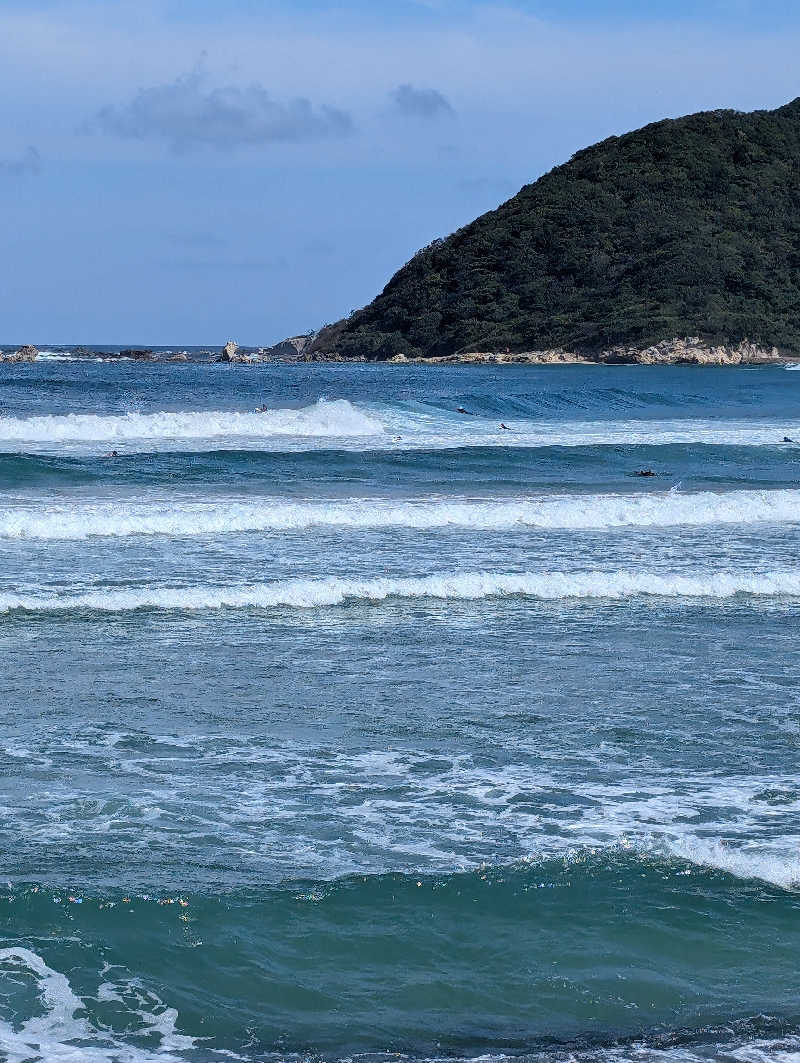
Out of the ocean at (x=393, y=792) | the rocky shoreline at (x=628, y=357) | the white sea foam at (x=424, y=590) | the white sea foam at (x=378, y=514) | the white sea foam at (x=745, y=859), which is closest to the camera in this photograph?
the ocean at (x=393, y=792)

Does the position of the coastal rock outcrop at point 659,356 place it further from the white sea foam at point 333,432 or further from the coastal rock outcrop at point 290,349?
the white sea foam at point 333,432

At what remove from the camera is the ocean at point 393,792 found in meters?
4.29

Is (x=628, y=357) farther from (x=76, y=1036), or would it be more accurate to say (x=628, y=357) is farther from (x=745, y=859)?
(x=76, y=1036)

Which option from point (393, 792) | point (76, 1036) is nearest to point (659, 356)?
point (393, 792)

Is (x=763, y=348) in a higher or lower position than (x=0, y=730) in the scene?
higher

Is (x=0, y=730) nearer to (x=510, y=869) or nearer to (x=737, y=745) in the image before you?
(x=510, y=869)

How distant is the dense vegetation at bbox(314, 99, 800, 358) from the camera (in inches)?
4739

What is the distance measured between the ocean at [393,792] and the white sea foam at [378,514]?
0.33 ft

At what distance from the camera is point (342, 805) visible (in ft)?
20.0

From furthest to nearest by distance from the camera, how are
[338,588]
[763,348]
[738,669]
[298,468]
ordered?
1. [763,348]
2. [298,468]
3. [338,588]
4. [738,669]

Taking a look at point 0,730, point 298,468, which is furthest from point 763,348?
point 0,730

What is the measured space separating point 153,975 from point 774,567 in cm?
996

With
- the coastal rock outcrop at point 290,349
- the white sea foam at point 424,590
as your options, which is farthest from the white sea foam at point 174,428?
the coastal rock outcrop at point 290,349

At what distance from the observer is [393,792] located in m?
6.28
